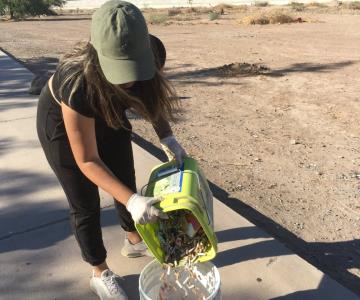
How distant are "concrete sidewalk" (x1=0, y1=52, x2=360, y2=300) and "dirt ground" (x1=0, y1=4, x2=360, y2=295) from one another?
0.34 m

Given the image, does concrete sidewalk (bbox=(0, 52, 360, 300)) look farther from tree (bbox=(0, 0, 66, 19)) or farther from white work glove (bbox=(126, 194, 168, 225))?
tree (bbox=(0, 0, 66, 19))

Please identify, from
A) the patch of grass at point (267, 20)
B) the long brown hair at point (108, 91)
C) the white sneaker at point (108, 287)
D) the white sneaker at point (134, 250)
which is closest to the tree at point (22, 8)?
the patch of grass at point (267, 20)

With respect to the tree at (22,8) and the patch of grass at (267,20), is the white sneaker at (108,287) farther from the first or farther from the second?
the tree at (22,8)

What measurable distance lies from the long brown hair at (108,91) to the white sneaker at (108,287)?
0.85 metres

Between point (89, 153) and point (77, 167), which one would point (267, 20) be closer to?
point (77, 167)

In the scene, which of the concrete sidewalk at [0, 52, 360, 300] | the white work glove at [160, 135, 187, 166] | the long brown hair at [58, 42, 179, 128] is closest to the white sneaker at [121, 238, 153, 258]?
the concrete sidewalk at [0, 52, 360, 300]

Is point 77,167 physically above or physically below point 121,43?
below

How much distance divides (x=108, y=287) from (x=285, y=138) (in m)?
3.42

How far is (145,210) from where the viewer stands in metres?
1.91

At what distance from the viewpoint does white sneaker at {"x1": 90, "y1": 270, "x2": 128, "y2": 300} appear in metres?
2.51

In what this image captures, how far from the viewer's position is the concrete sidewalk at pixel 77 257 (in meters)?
2.60

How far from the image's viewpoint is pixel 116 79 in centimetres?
184

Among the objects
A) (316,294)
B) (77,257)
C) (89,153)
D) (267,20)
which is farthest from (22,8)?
(316,294)

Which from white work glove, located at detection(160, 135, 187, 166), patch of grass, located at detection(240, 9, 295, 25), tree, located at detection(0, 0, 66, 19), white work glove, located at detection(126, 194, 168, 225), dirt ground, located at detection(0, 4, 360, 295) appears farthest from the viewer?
tree, located at detection(0, 0, 66, 19)
